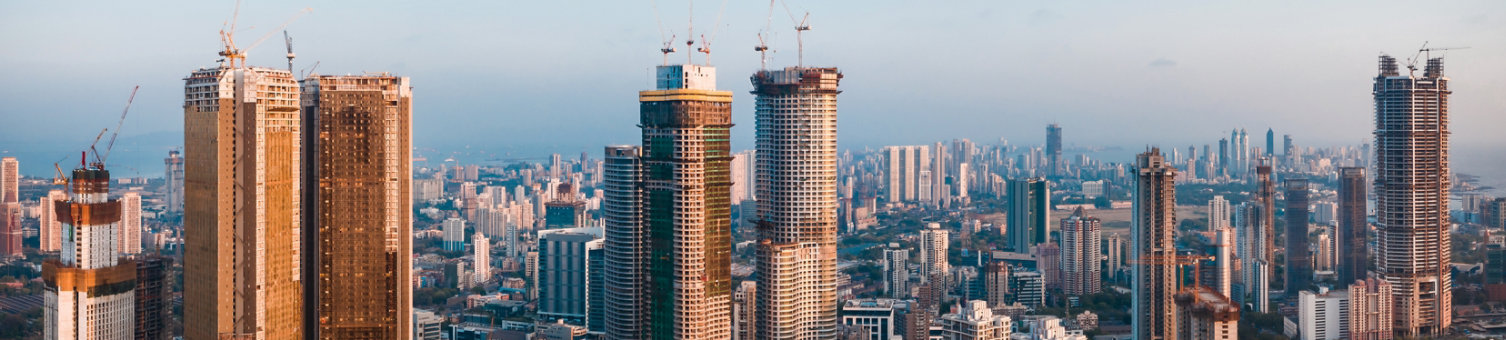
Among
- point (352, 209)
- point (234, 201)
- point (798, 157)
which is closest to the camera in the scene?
point (234, 201)

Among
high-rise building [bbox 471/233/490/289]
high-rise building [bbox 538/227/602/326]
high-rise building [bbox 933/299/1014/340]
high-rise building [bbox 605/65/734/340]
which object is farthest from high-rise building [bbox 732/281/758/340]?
high-rise building [bbox 471/233/490/289]

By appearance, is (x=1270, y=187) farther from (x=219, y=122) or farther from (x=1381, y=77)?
(x=219, y=122)

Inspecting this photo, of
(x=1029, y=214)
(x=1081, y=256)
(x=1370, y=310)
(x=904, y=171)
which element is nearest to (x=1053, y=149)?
(x=904, y=171)

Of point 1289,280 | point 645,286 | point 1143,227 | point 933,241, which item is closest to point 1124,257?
point 1289,280

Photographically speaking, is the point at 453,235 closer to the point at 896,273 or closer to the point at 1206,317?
the point at 896,273

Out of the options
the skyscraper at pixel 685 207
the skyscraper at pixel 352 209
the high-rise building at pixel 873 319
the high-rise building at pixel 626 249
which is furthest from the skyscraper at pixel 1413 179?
the skyscraper at pixel 352 209

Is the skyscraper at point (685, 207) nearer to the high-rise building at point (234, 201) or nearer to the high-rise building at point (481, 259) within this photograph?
the high-rise building at point (234, 201)
